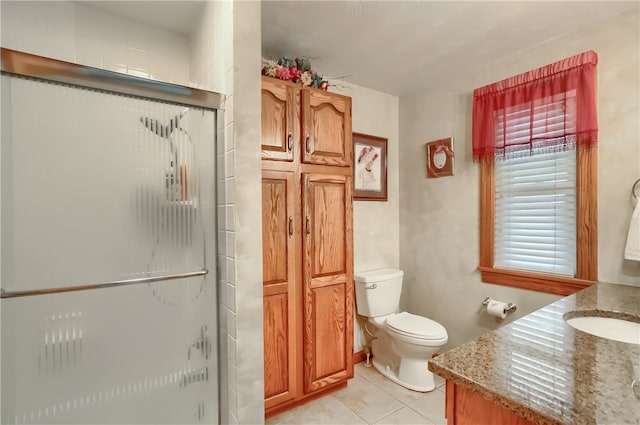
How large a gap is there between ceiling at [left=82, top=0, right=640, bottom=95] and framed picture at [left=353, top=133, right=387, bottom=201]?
577mm

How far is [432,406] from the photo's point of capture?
6.48ft

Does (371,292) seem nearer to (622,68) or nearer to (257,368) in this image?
(257,368)

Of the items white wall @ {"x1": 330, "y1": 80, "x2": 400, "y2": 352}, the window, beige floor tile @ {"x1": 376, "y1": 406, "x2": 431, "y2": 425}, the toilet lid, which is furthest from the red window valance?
beige floor tile @ {"x1": 376, "y1": 406, "x2": 431, "y2": 425}

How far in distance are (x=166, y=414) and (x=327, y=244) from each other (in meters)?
1.22

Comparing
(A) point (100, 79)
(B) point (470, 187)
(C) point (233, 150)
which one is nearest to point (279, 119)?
(C) point (233, 150)

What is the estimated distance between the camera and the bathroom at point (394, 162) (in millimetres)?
1312

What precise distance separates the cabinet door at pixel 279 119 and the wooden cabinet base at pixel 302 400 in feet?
4.97

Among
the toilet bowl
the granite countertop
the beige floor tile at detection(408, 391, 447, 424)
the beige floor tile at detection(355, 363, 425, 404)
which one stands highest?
the granite countertop

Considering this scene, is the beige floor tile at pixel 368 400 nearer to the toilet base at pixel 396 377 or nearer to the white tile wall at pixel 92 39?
the toilet base at pixel 396 377

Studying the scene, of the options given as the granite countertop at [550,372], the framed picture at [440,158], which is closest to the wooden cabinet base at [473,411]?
the granite countertop at [550,372]

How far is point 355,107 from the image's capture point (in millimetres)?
2643

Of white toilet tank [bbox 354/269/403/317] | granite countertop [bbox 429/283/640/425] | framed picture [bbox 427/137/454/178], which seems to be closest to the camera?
granite countertop [bbox 429/283/640/425]

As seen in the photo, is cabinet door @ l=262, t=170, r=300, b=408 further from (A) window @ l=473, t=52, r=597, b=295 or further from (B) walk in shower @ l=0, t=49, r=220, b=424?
(A) window @ l=473, t=52, r=597, b=295

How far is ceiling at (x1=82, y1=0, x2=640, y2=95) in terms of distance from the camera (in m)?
1.63
